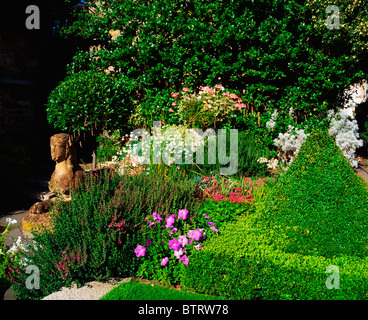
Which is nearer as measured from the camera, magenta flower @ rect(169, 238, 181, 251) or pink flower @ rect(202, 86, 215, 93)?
magenta flower @ rect(169, 238, 181, 251)

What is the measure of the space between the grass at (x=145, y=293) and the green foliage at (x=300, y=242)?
0.16m

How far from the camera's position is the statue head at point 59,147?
17.9 feet

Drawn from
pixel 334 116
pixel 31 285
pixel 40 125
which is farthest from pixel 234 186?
pixel 40 125

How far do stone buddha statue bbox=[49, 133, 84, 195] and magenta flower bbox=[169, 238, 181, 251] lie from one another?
2453mm

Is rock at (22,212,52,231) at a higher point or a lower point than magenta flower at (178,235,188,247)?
lower

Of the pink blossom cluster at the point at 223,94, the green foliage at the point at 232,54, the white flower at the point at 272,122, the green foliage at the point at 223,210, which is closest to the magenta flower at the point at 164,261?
the green foliage at the point at 223,210

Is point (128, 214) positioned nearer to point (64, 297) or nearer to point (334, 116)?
point (64, 297)

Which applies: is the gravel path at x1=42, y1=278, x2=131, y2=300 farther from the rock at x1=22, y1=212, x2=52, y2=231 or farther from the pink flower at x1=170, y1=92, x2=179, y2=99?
the pink flower at x1=170, y1=92, x2=179, y2=99

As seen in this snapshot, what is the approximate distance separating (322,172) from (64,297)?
2.97 metres

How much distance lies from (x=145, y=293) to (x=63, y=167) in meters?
3.02

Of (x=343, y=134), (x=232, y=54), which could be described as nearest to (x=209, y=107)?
(x=232, y=54)

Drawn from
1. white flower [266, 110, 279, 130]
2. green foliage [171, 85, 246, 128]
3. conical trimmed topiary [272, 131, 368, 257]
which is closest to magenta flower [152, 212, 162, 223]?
conical trimmed topiary [272, 131, 368, 257]

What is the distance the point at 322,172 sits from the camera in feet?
12.5

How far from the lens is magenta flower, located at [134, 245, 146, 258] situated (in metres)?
3.54
